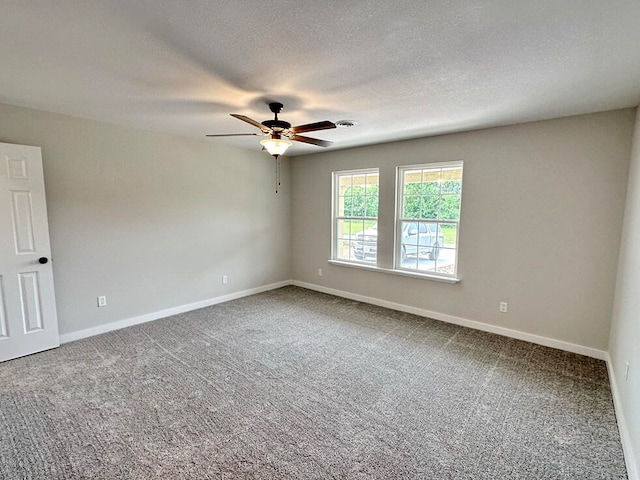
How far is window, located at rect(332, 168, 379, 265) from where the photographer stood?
4801 mm

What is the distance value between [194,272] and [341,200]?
263cm

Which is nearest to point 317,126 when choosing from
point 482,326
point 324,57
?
point 324,57

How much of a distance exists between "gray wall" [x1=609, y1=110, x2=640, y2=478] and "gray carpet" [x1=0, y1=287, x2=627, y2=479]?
194mm

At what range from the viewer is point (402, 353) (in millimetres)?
3139

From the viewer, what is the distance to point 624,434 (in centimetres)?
193

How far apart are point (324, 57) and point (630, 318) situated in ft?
9.19

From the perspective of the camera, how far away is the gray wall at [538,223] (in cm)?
294

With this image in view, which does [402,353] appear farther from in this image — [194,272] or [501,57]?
[194,272]

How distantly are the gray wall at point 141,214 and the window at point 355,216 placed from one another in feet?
4.18

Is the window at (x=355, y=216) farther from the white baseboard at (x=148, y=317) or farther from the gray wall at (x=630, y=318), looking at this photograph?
the gray wall at (x=630, y=318)

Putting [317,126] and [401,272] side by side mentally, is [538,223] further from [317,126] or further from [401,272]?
[317,126]

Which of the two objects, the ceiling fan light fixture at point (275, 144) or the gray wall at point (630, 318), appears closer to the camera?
the gray wall at point (630, 318)

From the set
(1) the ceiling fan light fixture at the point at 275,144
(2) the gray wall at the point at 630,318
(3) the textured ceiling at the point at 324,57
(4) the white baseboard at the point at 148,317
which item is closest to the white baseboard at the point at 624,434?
(2) the gray wall at the point at 630,318

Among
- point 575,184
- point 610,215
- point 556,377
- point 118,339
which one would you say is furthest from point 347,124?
point 118,339
